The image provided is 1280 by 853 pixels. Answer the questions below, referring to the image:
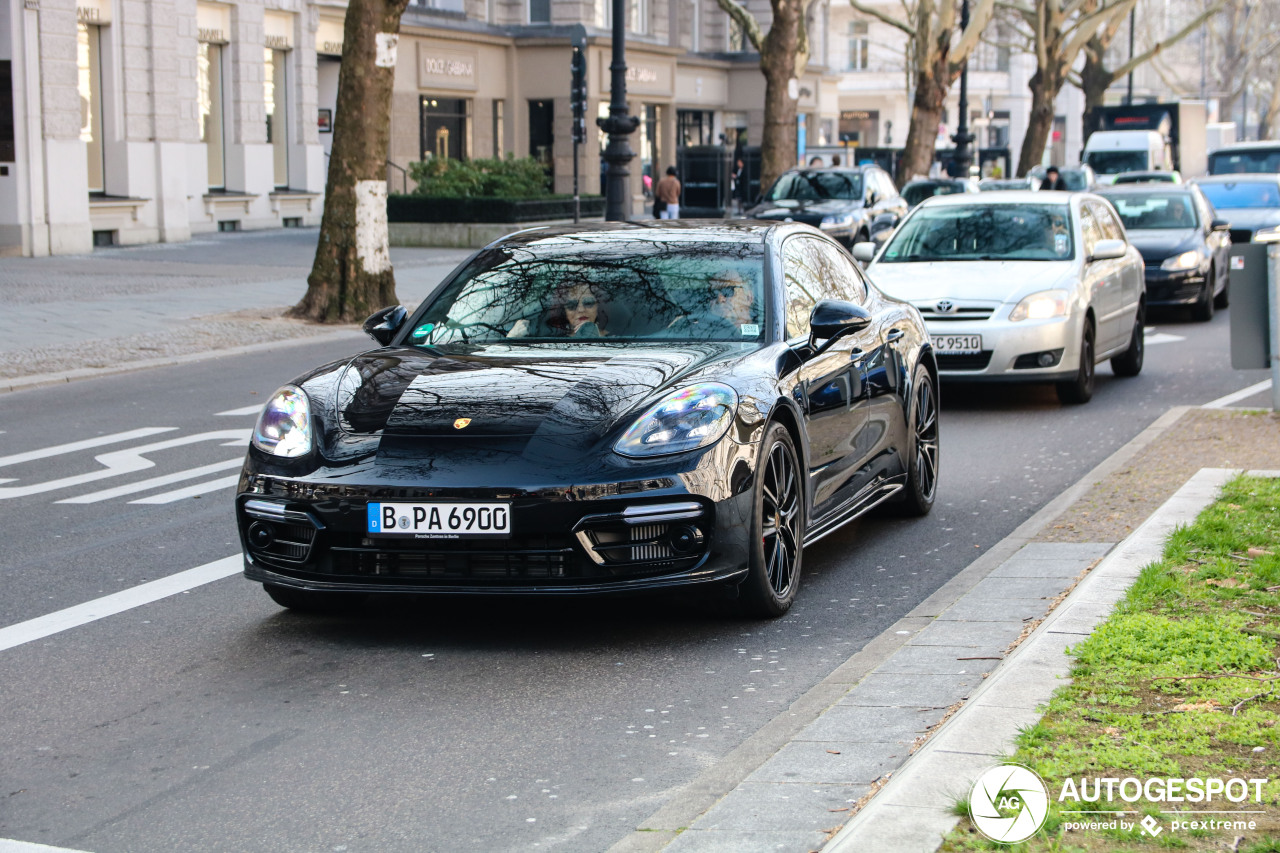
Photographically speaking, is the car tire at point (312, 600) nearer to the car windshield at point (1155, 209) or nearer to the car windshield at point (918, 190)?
the car windshield at point (1155, 209)

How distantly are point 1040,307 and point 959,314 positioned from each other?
1.91 ft

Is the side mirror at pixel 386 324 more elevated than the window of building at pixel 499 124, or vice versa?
the window of building at pixel 499 124

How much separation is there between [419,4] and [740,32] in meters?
16.8

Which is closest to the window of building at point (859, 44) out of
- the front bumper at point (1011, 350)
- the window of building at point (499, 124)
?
the window of building at point (499, 124)

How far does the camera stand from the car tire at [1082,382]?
12414mm

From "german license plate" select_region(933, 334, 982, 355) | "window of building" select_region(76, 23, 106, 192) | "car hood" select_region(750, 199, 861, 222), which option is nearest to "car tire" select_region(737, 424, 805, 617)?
"german license plate" select_region(933, 334, 982, 355)

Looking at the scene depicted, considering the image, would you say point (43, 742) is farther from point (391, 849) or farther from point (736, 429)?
point (736, 429)

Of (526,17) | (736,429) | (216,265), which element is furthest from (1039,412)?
(526,17)

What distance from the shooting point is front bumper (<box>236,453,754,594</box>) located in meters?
5.44

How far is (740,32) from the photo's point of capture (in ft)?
189

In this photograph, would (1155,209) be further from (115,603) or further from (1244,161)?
(1244,161)

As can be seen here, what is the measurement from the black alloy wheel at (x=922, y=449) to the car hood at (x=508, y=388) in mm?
1892

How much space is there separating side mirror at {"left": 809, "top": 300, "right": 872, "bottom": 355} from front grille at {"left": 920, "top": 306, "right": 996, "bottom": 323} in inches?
216

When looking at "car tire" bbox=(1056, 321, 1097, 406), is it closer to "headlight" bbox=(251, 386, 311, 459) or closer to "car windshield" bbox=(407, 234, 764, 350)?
"car windshield" bbox=(407, 234, 764, 350)
